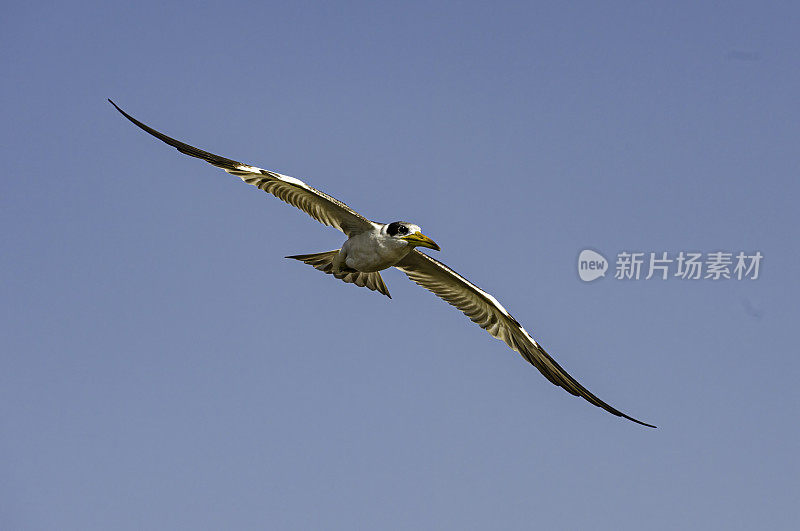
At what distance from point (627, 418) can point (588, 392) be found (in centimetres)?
210

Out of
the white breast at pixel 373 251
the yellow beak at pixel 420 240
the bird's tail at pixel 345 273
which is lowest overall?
the bird's tail at pixel 345 273

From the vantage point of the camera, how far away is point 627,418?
17891mm

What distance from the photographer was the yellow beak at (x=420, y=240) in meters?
17.8

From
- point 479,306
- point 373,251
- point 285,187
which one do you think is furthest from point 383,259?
point 479,306

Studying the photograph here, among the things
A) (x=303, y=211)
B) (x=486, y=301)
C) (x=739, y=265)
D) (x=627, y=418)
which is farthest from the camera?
(x=739, y=265)

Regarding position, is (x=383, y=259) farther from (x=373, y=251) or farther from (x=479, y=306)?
(x=479, y=306)

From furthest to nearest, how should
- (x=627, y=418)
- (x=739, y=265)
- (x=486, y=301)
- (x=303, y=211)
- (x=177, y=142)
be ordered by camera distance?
(x=739, y=265) → (x=486, y=301) → (x=303, y=211) → (x=177, y=142) → (x=627, y=418)

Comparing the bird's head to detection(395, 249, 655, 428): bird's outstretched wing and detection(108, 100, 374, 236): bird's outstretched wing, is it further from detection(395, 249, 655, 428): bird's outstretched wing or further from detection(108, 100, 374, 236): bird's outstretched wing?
detection(395, 249, 655, 428): bird's outstretched wing

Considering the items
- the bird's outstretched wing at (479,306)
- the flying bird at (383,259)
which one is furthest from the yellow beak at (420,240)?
the bird's outstretched wing at (479,306)

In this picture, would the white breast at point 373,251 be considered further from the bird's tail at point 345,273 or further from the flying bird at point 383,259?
the bird's tail at point 345,273

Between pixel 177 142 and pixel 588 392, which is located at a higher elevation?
pixel 177 142

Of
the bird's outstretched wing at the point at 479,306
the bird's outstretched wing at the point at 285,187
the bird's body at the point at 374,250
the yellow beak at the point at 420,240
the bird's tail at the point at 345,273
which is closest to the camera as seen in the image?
the yellow beak at the point at 420,240

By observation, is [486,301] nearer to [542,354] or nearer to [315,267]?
[542,354]

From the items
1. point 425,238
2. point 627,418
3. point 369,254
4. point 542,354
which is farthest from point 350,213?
point 627,418
